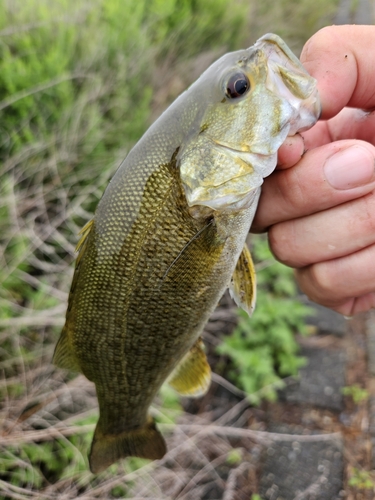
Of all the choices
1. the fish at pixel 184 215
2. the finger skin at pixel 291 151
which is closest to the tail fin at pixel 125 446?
the fish at pixel 184 215

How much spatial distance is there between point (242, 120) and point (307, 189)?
0.95ft

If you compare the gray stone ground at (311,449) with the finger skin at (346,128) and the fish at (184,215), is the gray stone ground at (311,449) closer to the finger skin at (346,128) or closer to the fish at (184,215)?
the fish at (184,215)

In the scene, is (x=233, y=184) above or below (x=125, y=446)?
above

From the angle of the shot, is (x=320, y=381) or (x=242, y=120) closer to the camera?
(x=242, y=120)

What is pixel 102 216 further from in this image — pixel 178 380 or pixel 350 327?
pixel 350 327

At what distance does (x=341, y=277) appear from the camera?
130 centimetres

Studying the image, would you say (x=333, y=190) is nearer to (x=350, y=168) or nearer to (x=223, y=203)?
(x=350, y=168)

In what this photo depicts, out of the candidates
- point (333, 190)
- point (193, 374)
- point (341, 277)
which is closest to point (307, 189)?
point (333, 190)

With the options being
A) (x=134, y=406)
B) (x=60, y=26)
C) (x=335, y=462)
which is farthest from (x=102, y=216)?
(x=60, y=26)

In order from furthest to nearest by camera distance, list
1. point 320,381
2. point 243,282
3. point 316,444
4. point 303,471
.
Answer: point 320,381, point 316,444, point 303,471, point 243,282

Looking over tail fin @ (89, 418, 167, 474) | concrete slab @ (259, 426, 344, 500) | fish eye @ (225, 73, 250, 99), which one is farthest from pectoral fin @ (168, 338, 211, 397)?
concrete slab @ (259, 426, 344, 500)

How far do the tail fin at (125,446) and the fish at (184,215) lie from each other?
305 millimetres

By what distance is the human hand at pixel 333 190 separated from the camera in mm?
1107

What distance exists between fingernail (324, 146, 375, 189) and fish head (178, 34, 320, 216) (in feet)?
0.47
